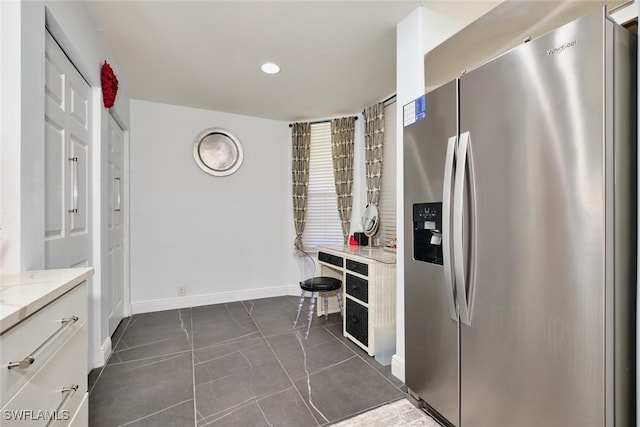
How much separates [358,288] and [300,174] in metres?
1.95

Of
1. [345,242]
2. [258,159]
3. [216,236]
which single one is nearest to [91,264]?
[216,236]

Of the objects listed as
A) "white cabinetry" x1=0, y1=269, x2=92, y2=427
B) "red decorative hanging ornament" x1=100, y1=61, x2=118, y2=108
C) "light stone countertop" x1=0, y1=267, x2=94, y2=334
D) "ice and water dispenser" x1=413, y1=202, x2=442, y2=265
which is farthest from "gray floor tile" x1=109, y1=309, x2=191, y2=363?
"ice and water dispenser" x1=413, y1=202, x2=442, y2=265

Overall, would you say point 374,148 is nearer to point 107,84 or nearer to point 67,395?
point 107,84

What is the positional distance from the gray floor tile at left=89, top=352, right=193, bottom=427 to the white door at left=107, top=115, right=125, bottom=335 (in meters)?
0.71

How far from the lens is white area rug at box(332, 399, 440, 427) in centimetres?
151

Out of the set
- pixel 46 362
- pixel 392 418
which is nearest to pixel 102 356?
pixel 46 362

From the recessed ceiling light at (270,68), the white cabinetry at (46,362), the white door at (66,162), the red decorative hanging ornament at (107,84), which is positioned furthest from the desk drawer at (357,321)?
the red decorative hanging ornament at (107,84)

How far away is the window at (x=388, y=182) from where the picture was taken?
10.1 ft

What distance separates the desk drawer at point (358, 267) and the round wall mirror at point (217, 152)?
82.1 inches

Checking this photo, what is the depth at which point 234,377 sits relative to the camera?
1970 mm

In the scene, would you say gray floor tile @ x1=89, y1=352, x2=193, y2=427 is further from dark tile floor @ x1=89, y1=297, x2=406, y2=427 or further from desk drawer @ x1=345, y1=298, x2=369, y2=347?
desk drawer @ x1=345, y1=298, x2=369, y2=347

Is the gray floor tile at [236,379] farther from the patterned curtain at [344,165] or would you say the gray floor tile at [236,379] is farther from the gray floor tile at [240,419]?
the patterned curtain at [344,165]

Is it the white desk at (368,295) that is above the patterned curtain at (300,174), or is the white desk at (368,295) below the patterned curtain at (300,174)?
below

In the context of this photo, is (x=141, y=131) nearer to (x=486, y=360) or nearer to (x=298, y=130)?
(x=298, y=130)
